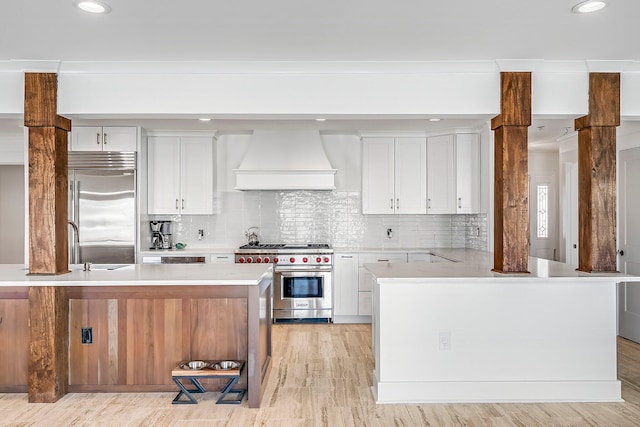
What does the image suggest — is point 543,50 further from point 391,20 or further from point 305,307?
point 305,307

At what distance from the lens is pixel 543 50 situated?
126 inches

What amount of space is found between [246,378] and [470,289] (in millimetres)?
1674

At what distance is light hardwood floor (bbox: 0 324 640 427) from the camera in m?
2.96

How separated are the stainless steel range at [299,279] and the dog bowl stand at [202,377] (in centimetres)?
229

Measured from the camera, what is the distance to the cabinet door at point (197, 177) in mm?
5867

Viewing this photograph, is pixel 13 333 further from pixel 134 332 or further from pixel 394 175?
pixel 394 175

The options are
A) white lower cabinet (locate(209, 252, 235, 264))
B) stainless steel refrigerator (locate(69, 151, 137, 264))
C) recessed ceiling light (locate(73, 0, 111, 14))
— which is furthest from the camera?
white lower cabinet (locate(209, 252, 235, 264))

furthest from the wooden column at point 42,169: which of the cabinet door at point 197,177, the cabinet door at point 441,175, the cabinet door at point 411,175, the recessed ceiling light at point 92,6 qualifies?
the cabinet door at point 441,175

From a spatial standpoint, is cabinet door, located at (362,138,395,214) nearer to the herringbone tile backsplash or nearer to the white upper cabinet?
the herringbone tile backsplash

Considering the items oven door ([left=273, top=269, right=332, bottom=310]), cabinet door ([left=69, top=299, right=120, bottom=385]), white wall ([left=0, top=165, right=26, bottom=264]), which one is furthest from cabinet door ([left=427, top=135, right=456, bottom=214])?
white wall ([left=0, top=165, right=26, bottom=264])

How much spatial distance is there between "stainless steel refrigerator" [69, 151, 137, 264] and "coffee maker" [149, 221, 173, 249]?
57cm

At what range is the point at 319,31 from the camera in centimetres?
286

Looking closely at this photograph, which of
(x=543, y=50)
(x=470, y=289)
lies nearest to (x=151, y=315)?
(x=470, y=289)

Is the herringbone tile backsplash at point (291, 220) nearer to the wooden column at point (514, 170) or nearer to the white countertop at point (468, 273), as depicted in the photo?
the white countertop at point (468, 273)
